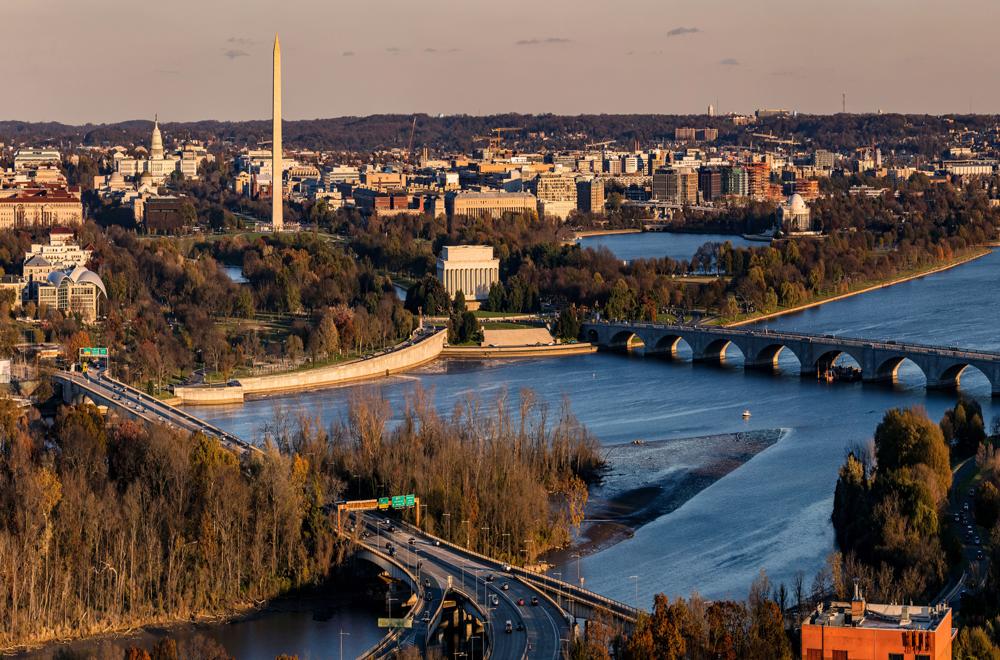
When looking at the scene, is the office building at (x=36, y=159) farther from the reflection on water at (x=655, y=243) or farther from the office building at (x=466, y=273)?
the office building at (x=466, y=273)

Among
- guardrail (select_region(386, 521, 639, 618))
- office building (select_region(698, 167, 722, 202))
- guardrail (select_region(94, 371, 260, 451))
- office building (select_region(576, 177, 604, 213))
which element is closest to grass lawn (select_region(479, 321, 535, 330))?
guardrail (select_region(94, 371, 260, 451))

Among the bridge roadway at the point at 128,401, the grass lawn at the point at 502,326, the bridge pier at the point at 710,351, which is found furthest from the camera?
the grass lawn at the point at 502,326

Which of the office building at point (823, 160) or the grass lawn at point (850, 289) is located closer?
the grass lawn at point (850, 289)

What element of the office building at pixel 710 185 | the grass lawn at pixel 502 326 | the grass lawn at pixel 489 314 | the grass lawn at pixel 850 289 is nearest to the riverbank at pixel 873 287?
the grass lawn at pixel 850 289

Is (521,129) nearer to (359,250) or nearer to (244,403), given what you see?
(359,250)

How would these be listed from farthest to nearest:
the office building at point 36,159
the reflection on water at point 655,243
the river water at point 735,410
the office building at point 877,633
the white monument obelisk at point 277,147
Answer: the office building at point 36,159 → the white monument obelisk at point 277,147 → the reflection on water at point 655,243 → the river water at point 735,410 → the office building at point 877,633

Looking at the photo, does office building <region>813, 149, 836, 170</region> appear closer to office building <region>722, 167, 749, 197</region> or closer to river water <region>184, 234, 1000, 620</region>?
office building <region>722, 167, 749, 197</region>

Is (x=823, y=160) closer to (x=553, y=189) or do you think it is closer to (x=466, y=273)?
(x=553, y=189)
